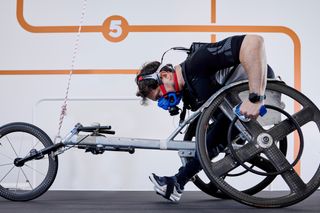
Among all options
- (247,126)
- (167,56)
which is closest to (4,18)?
(167,56)

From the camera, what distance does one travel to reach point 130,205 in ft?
5.85

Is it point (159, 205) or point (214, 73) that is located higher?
point (214, 73)

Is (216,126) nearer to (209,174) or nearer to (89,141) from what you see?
(209,174)

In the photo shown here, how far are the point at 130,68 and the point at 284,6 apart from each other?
1040mm

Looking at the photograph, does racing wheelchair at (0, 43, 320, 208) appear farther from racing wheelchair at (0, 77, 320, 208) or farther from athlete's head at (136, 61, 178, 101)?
athlete's head at (136, 61, 178, 101)

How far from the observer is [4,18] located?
9.34 ft

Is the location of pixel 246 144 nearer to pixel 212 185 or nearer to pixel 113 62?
pixel 212 185

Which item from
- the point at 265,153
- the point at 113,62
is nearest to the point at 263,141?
the point at 265,153

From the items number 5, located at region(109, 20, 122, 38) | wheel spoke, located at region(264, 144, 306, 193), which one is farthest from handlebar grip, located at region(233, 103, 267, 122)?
number 5, located at region(109, 20, 122, 38)

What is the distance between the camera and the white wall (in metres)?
2.75

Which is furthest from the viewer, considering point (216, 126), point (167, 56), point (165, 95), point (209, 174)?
point (167, 56)

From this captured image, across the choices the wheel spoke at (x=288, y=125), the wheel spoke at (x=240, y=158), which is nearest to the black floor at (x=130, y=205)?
the wheel spoke at (x=240, y=158)

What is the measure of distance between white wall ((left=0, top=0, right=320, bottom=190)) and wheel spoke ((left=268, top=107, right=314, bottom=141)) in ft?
3.89

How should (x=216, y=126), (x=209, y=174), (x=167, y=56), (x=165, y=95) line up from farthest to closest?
(x=167, y=56)
(x=165, y=95)
(x=216, y=126)
(x=209, y=174)
